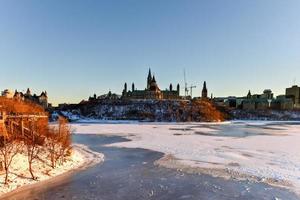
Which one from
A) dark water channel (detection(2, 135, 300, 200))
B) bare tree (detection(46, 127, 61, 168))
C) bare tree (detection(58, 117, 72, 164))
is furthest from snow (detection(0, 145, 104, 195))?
dark water channel (detection(2, 135, 300, 200))

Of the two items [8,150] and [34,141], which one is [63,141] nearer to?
[34,141]

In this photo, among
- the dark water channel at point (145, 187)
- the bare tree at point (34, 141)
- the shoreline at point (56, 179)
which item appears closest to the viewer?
the dark water channel at point (145, 187)

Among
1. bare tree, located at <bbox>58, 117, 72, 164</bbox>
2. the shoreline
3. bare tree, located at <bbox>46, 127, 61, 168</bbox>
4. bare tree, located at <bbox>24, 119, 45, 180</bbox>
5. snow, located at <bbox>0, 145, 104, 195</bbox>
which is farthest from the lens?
bare tree, located at <bbox>58, 117, 72, 164</bbox>

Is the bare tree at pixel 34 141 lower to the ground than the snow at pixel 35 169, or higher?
higher

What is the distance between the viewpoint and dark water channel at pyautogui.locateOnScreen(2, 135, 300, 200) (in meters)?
19.7

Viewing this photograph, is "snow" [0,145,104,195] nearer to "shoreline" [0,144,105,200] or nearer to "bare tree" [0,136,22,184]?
"shoreline" [0,144,105,200]

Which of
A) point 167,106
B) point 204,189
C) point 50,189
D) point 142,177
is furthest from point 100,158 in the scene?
point 167,106

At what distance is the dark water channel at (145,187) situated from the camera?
19688 mm

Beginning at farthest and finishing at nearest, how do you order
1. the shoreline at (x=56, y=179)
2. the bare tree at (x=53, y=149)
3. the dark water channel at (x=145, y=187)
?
the bare tree at (x=53, y=149), the shoreline at (x=56, y=179), the dark water channel at (x=145, y=187)

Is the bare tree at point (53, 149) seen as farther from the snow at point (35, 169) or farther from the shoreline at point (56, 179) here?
the shoreline at point (56, 179)

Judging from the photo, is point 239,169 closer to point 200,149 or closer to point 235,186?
point 235,186

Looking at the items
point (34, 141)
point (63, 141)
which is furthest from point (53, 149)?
point (63, 141)

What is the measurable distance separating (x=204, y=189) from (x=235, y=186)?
7.80ft

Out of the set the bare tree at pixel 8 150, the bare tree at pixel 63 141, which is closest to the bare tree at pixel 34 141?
the bare tree at pixel 8 150
